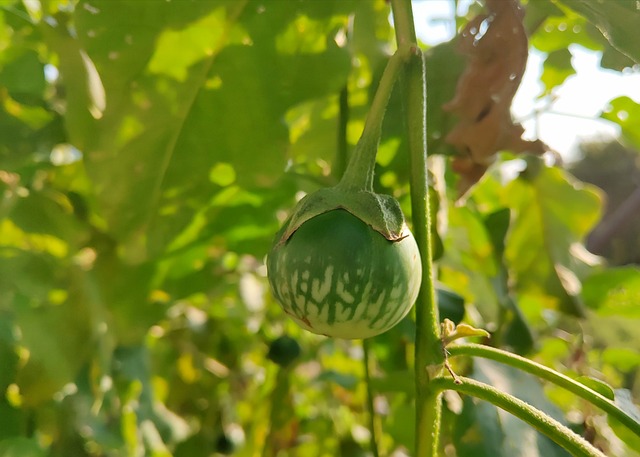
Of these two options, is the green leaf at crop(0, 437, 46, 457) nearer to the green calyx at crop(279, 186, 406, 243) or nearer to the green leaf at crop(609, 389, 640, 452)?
the green calyx at crop(279, 186, 406, 243)

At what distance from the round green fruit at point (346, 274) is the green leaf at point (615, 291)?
67cm

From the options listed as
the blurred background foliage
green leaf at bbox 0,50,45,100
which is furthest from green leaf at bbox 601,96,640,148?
green leaf at bbox 0,50,45,100

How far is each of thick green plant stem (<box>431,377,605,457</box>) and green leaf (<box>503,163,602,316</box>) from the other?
0.59 meters

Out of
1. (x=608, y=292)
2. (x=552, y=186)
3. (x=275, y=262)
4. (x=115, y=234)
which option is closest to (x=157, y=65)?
(x=115, y=234)

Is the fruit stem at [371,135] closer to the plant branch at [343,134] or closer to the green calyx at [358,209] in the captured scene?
the green calyx at [358,209]

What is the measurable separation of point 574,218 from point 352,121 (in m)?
0.45

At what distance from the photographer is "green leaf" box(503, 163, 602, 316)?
104 cm

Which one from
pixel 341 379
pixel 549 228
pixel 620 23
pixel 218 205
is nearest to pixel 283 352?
pixel 341 379

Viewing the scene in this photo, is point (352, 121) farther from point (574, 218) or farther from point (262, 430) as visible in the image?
point (262, 430)

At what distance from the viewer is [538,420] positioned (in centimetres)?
46

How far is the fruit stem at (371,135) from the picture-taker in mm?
517

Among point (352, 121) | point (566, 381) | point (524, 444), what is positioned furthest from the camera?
point (352, 121)

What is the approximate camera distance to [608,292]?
104 cm

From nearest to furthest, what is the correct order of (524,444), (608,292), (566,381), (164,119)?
(566,381) → (524,444) → (164,119) → (608,292)
